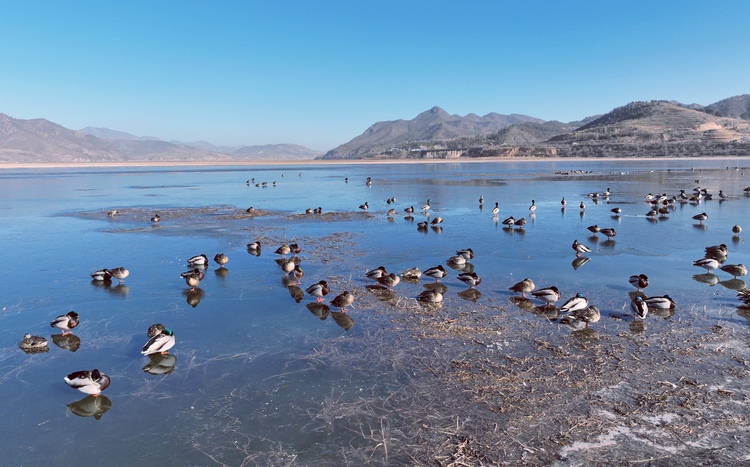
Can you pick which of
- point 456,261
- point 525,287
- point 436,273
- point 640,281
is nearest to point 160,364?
point 436,273

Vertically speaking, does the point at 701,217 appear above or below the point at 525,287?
above

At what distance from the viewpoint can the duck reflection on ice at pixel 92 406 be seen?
6809 millimetres

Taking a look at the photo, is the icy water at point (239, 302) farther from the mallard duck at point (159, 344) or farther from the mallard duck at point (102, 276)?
the mallard duck at point (102, 276)

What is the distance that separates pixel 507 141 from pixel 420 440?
7111 inches

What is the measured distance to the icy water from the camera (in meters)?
6.34

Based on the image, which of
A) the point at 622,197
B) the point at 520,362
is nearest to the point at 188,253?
the point at 520,362

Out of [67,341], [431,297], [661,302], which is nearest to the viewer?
[67,341]

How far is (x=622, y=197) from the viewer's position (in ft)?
108

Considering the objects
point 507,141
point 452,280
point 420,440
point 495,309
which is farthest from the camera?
point 507,141

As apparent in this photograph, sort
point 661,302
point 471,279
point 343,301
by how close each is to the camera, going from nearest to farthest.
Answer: point 661,302
point 343,301
point 471,279

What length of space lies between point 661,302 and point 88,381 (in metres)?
11.0

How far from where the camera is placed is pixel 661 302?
10.1 metres

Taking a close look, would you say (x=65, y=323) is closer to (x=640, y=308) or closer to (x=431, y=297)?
(x=431, y=297)

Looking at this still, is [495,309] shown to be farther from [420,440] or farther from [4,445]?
[4,445]
